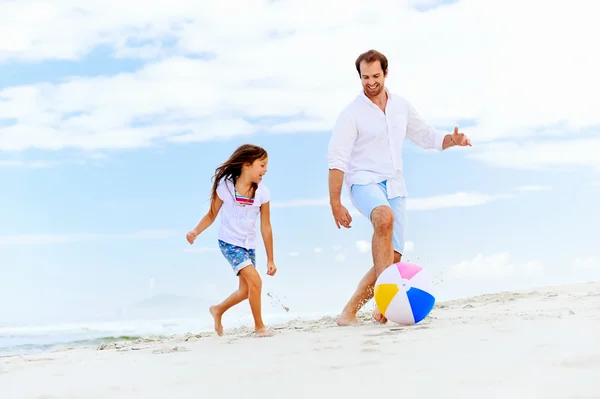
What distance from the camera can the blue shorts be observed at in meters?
5.83

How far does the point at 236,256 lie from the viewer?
19.6 ft

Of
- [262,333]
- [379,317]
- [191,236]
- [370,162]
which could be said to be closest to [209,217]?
[191,236]

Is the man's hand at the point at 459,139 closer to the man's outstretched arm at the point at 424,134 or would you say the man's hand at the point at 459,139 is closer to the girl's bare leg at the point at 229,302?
the man's outstretched arm at the point at 424,134

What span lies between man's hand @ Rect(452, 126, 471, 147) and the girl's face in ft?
6.17

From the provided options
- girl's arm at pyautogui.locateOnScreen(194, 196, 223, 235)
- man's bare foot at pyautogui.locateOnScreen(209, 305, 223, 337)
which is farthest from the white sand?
girl's arm at pyautogui.locateOnScreen(194, 196, 223, 235)

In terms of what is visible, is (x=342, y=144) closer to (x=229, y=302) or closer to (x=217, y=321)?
(x=229, y=302)

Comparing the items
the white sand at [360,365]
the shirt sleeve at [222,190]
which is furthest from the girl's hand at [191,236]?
the white sand at [360,365]

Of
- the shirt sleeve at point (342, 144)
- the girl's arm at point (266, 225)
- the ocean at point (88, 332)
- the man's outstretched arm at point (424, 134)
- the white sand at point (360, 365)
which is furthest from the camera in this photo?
the ocean at point (88, 332)

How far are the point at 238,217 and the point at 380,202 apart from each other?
127 cm

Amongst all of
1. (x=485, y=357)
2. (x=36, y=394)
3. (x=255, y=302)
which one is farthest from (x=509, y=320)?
(x=36, y=394)

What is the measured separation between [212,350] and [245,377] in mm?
1355

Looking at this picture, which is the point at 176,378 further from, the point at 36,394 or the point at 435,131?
the point at 435,131

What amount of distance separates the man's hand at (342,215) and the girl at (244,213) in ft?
2.15

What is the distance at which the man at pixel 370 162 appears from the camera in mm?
5875
